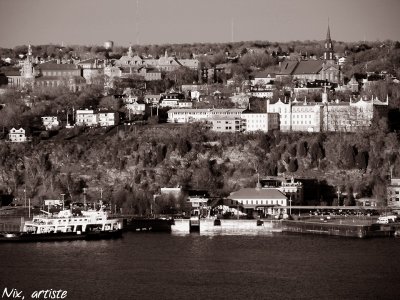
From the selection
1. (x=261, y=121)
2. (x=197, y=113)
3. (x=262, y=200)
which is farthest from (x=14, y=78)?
(x=262, y=200)

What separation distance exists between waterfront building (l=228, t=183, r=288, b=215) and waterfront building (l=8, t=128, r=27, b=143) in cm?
1648

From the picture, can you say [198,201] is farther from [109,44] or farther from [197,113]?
[109,44]

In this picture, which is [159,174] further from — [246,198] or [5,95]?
[5,95]

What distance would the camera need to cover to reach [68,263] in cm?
4772

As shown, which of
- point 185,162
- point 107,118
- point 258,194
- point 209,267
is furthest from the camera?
point 107,118

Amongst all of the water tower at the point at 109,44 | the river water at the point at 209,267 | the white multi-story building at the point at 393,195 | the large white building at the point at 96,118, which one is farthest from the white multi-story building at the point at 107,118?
the water tower at the point at 109,44

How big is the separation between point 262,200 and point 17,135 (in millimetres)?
18308

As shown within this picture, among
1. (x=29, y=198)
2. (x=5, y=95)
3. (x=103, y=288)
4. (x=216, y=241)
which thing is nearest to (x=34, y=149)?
(x=29, y=198)

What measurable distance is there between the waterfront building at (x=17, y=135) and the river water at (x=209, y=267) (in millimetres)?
19758

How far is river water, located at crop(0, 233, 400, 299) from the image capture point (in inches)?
1657

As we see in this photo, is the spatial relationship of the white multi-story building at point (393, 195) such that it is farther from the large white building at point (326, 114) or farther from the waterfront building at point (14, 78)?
the waterfront building at point (14, 78)

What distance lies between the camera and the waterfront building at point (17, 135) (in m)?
73.9

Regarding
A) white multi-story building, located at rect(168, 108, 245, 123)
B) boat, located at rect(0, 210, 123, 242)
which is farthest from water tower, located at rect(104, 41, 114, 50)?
boat, located at rect(0, 210, 123, 242)

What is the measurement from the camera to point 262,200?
2388 inches
